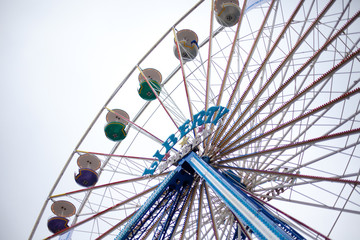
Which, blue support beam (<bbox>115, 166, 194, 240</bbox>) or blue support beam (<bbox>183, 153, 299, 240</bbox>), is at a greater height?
blue support beam (<bbox>115, 166, 194, 240</bbox>)

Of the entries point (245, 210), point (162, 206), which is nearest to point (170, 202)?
point (162, 206)

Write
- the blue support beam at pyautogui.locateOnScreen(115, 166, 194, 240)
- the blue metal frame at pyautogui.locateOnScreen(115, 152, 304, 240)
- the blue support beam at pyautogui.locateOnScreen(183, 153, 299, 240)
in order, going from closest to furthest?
1. the blue support beam at pyautogui.locateOnScreen(183, 153, 299, 240)
2. the blue metal frame at pyautogui.locateOnScreen(115, 152, 304, 240)
3. the blue support beam at pyautogui.locateOnScreen(115, 166, 194, 240)

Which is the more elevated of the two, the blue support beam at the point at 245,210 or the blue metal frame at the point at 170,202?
the blue metal frame at the point at 170,202

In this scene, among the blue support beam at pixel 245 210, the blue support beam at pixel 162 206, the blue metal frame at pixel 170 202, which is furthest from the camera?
the blue support beam at pixel 162 206

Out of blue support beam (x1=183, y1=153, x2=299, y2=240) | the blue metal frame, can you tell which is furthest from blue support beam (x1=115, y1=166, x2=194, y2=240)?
blue support beam (x1=183, y1=153, x2=299, y2=240)

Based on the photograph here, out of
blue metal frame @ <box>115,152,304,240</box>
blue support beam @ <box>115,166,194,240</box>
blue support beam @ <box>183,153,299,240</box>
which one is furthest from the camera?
blue support beam @ <box>115,166,194,240</box>

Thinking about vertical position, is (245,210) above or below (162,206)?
below

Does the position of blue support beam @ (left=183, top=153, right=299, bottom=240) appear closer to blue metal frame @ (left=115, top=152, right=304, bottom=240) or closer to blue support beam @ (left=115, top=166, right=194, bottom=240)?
blue metal frame @ (left=115, top=152, right=304, bottom=240)

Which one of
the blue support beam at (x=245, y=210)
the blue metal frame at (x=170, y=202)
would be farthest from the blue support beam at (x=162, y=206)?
the blue support beam at (x=245, y=210)

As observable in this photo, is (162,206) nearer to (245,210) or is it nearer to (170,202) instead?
(170,202)

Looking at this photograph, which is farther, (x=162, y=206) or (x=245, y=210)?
(x=162, y=206)

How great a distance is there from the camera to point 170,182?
996cm

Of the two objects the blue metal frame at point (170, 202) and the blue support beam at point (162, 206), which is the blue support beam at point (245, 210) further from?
the blue support beam at point (162, 206)

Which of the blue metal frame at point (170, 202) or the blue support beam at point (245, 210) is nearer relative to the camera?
the blue support beam at point (245, 210)
